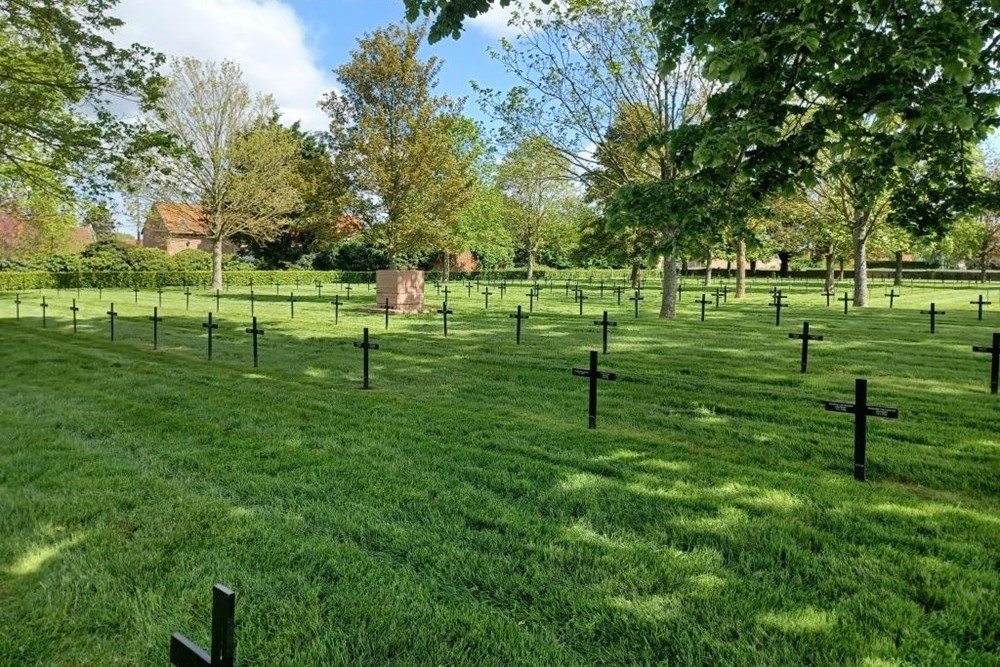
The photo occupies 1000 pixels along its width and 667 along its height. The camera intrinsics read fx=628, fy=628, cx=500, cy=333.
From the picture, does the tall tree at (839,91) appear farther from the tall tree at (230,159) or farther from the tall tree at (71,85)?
the tall tree at (230,159)

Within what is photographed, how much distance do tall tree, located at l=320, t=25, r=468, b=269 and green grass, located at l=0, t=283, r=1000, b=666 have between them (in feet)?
57.2

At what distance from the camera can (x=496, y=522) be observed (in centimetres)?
445

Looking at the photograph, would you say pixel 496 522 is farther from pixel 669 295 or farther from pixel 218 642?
pixel 669 295

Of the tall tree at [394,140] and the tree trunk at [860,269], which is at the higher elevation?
the tall tree at [394,140]

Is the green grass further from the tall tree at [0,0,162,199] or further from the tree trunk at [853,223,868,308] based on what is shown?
the tree trunk at [853,223,868,308]

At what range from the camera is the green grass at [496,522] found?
10.2ft

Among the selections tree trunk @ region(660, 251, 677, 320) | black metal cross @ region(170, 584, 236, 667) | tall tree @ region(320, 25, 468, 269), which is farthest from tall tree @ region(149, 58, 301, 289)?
black metal cross @ region(170, 584, 236, 667)

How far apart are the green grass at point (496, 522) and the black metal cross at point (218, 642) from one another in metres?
1.49

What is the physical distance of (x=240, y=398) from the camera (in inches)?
336

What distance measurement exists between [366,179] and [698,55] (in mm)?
22496

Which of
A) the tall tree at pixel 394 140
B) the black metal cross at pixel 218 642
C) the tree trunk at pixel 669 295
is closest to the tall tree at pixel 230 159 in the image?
the tall tree at pixel 394 140

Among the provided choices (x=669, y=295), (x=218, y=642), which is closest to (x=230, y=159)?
(x=669, y=295)

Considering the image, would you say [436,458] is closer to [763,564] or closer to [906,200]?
[763,564]

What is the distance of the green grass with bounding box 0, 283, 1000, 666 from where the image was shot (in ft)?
10.2
